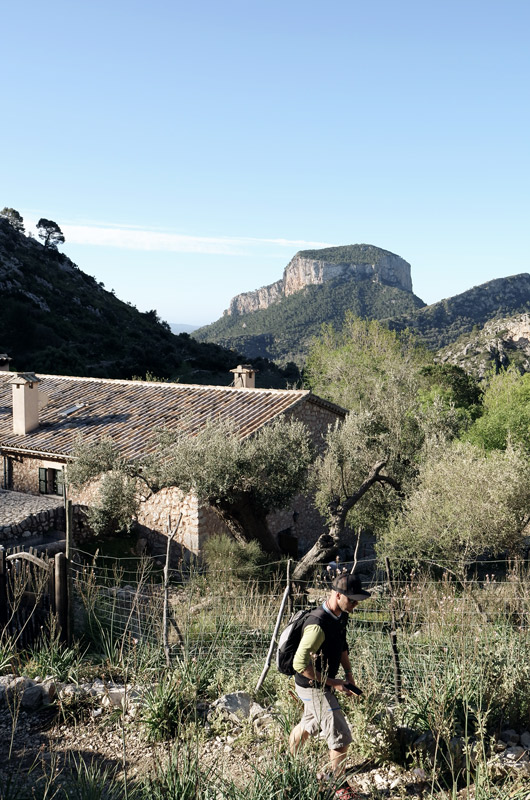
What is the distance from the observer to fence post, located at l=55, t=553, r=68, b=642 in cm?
755

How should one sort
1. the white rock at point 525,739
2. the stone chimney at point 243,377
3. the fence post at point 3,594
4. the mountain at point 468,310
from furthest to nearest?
the mountain at point 468,310 < the stone chimney at point 243,377 < the fence post at point 3,594 < the white rock at point 525,739

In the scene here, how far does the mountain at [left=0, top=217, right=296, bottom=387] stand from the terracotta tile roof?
18.6 meters

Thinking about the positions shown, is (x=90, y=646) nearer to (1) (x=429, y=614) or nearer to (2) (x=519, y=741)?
(1) (x=429, y=614)

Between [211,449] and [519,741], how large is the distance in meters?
9.33

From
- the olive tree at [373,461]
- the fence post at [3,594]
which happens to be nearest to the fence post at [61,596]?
the fence post at [3,594]

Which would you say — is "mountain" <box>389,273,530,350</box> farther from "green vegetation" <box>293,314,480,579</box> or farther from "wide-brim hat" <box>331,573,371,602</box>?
"wide-brim hat" <box>331,573,371,602</box>

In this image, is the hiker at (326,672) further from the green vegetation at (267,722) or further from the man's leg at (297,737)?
the green vegetation at (267,722)

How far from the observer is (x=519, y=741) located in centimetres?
518

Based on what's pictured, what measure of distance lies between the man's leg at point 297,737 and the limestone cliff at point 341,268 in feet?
368

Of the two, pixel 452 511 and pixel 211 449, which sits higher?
pixel 211 449

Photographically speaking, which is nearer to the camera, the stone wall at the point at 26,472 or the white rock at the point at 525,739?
the white rock at the point at 525,739

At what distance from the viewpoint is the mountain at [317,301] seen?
95.9 m

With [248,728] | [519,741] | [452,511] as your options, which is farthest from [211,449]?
[519,741]

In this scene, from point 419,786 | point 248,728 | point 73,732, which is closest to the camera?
point 419,786
